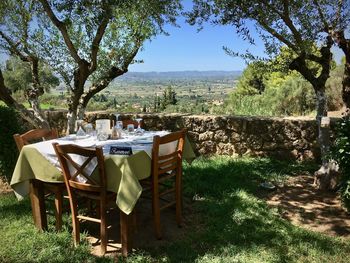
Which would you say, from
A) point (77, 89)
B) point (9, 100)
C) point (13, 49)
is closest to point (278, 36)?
point (77, 89)

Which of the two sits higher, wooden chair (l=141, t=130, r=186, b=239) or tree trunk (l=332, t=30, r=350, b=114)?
tree trunk (l=332, t=30, r=350, b=114)

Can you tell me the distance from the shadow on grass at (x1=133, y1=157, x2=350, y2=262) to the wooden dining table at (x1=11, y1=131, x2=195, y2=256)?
651 millimetres

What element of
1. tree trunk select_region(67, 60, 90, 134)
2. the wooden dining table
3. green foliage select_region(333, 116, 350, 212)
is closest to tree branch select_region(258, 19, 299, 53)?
green foliage select_region(333, 116, 350, 212)

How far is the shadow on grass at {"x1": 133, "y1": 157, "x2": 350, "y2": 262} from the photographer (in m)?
3.54

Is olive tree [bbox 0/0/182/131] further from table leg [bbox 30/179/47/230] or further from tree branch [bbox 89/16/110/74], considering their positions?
→ table leg [bbox 30/179/47/230]

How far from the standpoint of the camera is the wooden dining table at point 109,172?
3361 millimetres

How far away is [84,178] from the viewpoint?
3625mm

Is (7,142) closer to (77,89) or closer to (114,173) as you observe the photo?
(77,89)

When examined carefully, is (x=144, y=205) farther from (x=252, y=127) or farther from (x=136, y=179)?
(x=252, y=127)

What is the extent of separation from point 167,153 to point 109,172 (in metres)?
0.86

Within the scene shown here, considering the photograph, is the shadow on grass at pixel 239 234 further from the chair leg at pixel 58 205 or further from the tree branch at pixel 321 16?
the tree branch at pixel 321 16

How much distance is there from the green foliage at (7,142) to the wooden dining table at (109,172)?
1.39 metres

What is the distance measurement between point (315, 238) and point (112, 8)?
4.04m

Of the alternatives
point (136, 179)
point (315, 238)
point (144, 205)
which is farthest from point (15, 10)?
point (315, 238)
